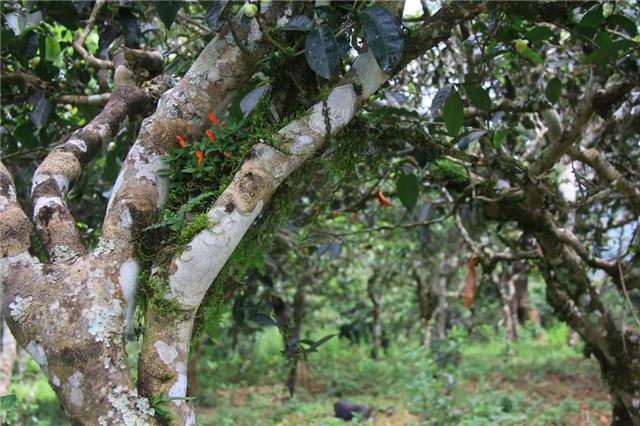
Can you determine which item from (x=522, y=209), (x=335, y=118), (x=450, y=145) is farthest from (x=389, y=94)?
(x=335, y=118)

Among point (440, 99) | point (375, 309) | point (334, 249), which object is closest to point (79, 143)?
point (440, 99)

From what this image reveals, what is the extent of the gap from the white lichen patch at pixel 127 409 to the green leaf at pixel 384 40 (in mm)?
1020

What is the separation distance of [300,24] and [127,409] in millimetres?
1068

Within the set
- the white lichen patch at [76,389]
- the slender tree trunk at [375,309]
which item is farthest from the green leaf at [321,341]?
the slender tree trunk at [375,309]

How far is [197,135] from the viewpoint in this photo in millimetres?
1812

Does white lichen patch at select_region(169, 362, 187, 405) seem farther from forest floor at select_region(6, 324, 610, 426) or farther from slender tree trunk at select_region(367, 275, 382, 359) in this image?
slender tree trunk at select_region(367, 275, 382, 359)

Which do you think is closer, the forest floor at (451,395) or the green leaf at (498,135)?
the green leaf at (498,135)

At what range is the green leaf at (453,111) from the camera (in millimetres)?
2330

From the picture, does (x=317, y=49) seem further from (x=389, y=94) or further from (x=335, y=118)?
(x=389, y=94)

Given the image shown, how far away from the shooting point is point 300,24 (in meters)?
1.72

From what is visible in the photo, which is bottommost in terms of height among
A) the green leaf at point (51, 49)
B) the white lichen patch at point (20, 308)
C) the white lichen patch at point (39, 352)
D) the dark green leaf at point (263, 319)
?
the white lichen patch at point (39, 352)

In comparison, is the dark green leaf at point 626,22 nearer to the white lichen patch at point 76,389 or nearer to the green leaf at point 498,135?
the green leaf at point 498,135

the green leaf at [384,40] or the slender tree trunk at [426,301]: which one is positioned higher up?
the slender tree trunk at [426,301]

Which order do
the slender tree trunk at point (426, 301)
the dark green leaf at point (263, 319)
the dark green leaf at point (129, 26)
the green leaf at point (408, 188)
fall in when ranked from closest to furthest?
the dark green leaf at point (129, 26), the green leaf at point (408, 188), the dark green leaf at point (263, 319), the slender tree trunk at point (426, 301)
